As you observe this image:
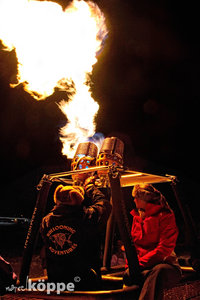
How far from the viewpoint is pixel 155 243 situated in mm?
3111

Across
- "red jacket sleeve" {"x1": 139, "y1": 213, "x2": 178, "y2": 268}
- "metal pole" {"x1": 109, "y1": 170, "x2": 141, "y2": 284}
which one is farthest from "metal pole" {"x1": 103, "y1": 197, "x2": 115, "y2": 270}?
"metal pole" {"x1": 109, "y1": 170, "x2": 141, "y2": 284}

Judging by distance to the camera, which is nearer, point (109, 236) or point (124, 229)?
point (124, 229)

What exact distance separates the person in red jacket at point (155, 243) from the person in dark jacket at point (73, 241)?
1.51 feet

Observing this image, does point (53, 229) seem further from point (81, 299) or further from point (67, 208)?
point (81, 299)

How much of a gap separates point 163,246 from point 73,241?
108 cm

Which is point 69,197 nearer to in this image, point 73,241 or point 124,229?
point 73,241

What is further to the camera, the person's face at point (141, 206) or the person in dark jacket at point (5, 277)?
the person's face at point (141, 206)

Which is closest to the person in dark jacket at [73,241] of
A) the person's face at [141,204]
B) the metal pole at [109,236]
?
the person's face at [141,204]

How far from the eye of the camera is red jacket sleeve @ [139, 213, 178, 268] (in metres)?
2.92

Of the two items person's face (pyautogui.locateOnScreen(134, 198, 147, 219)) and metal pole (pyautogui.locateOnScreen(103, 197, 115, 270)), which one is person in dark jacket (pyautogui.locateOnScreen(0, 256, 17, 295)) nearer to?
person's face (pyautogui.locateOnScreen(134, 198, 147, 219))

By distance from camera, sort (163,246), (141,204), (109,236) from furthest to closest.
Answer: (109,236) → (141,204) → (163,246)

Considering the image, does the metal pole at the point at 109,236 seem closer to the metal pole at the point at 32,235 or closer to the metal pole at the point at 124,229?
the metal pole at the point at 32,235

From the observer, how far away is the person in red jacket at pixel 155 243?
2688mm

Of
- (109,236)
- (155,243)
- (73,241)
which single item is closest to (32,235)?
(73,241)
